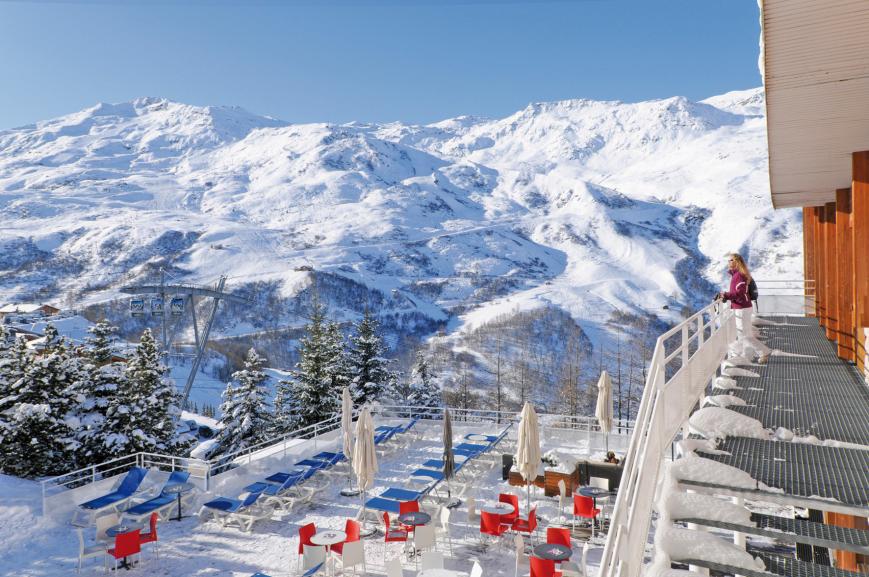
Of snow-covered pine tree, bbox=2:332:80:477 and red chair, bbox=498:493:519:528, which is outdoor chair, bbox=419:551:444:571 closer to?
red chair, bbox=498:493:519:528

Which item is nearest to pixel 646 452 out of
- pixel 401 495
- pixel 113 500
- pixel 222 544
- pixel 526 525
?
pixel 526 525

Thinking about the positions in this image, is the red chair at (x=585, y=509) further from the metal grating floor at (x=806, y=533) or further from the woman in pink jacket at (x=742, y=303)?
the metal grating floor at (x=806, y=533)

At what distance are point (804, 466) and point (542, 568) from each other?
16.2ft

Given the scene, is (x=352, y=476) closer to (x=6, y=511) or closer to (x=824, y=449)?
(x=6, y=511)

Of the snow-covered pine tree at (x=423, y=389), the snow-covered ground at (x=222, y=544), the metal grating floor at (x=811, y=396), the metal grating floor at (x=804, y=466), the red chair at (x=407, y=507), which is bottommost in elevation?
the snow-covered pine tree at (x=423, y=389)

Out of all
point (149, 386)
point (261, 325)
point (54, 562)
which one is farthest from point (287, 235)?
point (54, 562)

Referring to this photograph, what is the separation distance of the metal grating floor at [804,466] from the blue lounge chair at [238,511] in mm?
10068

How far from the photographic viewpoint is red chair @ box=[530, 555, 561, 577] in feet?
25.9

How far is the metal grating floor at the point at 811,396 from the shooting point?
5113 millimetres

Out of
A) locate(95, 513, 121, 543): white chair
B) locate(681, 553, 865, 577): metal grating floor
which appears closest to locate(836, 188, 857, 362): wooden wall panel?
locate(681, 553, 865, 577): metal grating floor

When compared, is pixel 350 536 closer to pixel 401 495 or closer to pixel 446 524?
pixel 446 524

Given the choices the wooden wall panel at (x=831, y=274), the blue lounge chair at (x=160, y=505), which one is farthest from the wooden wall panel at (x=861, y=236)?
the blue lounge chair at (x=160, y=505)

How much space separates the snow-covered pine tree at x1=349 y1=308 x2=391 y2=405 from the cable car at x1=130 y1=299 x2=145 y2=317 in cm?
1354

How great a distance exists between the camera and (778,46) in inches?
152
